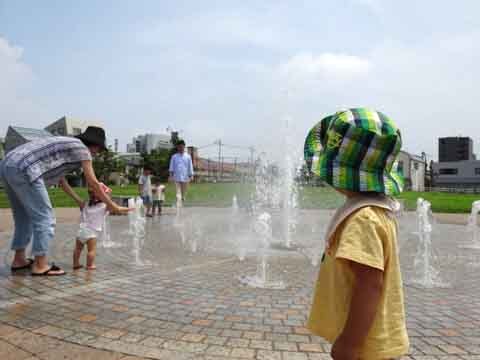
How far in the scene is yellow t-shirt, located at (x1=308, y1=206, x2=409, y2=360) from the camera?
1367mm

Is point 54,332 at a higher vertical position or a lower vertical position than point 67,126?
lower

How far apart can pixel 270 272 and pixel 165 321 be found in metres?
2.13

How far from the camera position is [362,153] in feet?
4.77

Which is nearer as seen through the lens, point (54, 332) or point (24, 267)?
point (54, 332)

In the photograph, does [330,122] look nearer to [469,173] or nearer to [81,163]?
[81,163]

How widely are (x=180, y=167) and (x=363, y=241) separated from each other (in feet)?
31.9

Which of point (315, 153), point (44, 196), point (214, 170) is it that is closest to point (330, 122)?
point (315, 153)

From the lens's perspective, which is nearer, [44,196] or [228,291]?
[228,291]

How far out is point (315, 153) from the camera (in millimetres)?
1681

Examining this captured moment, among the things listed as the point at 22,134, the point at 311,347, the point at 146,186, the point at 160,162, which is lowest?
the point at 311,347

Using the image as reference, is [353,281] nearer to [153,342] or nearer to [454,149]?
[153,342]

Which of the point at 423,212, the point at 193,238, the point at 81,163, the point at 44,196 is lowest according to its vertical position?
the point at 193,238

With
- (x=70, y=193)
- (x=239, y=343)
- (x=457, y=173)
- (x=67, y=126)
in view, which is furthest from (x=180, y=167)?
(x=457, y=173)

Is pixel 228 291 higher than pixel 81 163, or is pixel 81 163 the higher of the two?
pixel 81 163
